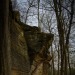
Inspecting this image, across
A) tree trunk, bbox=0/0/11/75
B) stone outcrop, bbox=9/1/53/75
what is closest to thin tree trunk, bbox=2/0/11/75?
tree trunk, bbox=0/0/11/75

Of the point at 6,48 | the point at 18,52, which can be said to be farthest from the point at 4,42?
the point at 18,52

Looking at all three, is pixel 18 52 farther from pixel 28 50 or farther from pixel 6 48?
pixel 6 48

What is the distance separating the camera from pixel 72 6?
17.6 m

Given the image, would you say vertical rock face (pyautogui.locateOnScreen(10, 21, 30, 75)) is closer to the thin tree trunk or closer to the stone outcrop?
the stone outcrop

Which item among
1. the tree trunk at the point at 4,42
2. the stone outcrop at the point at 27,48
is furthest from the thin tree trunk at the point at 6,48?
the stone outcrop at the point at 27,48

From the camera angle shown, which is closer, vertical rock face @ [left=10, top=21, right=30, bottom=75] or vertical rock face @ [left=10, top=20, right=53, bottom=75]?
vertical rock face @ [left=10, top=21, right=30, bottom=75]

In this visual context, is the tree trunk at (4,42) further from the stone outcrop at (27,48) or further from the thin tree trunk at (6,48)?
the stone outcrop at (27,48)

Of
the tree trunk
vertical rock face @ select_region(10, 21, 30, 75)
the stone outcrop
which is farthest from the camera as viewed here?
the stone outcrop

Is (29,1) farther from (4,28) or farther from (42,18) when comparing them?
(4,28)

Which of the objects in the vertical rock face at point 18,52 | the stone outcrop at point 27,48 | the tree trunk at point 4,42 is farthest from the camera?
the stone outcrop at point 27,48

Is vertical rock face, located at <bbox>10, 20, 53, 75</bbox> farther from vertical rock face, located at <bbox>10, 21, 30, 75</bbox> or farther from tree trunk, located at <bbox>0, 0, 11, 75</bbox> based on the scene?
tree trunk, located at <bbox>0, 0, 11, 75</bbox>

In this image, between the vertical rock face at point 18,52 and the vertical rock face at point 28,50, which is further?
the vertical rock face at point 28,50

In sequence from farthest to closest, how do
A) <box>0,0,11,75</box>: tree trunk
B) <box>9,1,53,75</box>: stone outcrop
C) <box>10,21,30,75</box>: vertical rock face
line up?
<box>9,1,53,75</box>: stone outcrop, <box>10,21,30,75</box>: vertical rock face, <box>0,0,11,75</box>: tree trunk

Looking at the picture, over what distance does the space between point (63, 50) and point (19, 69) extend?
5066 millimetres
